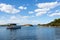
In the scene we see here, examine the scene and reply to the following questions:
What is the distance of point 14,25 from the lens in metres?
170

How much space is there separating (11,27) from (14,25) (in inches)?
167

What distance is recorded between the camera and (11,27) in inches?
6599
